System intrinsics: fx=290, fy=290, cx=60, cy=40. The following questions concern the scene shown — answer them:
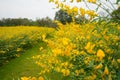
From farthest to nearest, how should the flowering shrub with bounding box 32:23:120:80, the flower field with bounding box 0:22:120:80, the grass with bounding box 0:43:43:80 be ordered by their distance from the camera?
the grass with bounding box 0:43:43:80 → the flowering shrub with bounding box 32:23:120:80 → the flower field with bounding box 0:22:120:80

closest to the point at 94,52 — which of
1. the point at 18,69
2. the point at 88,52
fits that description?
the point at 88,52

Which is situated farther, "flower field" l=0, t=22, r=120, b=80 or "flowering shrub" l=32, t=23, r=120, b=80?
"flowering shrub" l=32, t=23, r=120, b=80

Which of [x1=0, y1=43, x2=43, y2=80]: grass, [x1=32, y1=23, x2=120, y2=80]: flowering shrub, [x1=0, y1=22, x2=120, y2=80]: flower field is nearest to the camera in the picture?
[x1=0, y1=22, x2=120, y2=80]: flower field

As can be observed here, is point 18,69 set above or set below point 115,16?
below

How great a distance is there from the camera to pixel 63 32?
524 centimetres

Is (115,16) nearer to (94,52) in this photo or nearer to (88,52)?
(94,52)

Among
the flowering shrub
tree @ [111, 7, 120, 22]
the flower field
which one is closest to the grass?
the flower field

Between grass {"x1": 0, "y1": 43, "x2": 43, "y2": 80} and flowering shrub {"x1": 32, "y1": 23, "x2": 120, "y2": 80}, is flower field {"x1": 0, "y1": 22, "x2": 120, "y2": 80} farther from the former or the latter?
grass {"x1": 0, "y1": 43, "x2": 43, "y2": 80}

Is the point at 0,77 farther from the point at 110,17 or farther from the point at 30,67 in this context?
the point at 110,17

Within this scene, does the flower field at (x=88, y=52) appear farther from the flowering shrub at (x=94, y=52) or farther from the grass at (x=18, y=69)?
the grass at (x=18, y=69)

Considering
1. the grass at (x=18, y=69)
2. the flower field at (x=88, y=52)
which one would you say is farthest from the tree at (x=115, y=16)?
the grass at (x=18, y=69)

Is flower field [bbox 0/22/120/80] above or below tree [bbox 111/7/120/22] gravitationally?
below

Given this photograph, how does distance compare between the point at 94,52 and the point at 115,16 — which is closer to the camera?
the point at 94,52

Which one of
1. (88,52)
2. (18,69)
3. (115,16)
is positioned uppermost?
(115,16)
